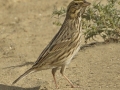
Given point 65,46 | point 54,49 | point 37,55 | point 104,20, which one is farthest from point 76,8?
point 37,55

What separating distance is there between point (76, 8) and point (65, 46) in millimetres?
633

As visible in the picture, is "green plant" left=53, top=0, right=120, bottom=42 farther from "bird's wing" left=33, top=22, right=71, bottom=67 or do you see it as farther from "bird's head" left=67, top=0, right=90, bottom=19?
"bird's wing" left=33, top=22, right=71, bottom=67

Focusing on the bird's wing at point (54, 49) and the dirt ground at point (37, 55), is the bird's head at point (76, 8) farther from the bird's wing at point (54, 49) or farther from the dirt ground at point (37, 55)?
the dirt ground at point (37, 55)

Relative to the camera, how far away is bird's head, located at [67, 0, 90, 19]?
24.5 feet

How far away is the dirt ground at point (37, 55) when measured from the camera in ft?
25.2

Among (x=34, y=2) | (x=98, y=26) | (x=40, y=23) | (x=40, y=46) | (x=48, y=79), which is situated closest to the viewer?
(x=48, y=79)

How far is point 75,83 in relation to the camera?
7672 millimetres

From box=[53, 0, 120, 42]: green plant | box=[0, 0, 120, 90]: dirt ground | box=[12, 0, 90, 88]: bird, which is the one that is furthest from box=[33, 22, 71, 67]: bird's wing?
box=[53, 0, 120, 42]: green plant

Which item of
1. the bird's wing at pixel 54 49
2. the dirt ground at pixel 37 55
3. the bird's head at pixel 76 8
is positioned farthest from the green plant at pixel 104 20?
the bird's wing at pixel 54 49

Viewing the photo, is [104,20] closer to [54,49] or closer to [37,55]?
[37,55]

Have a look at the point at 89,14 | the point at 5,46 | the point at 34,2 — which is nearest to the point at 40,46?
the point at 5,46

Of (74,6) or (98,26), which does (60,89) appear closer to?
(74,6)

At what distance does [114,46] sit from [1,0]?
561 centimetres

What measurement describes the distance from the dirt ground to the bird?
43 centimetres
